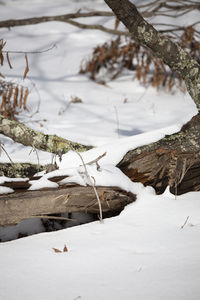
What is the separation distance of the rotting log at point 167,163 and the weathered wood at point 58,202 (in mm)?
178

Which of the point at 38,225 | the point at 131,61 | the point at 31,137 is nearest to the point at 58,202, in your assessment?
the point at 38,225

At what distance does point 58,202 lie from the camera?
5.08 ft

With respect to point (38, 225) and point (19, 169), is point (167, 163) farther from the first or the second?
point (19, 169)

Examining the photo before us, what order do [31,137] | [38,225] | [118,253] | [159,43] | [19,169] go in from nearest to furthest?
[118,253] < [38,225] < [159,43] < [19,169] < [31,137]

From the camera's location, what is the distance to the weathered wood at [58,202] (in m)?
1.47

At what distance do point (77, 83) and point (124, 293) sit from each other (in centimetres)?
520

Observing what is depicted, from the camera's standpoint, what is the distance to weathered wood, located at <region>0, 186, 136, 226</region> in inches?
58.0

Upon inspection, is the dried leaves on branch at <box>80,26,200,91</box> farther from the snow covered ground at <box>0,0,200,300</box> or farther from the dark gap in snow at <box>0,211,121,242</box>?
the dark gap in snow at <box>0,211,121,242</box>

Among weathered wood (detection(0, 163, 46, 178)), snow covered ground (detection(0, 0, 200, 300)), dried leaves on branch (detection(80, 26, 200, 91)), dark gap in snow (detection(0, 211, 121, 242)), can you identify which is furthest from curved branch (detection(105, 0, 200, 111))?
dried leaves on branch (detection(80, 26, 200, 91))

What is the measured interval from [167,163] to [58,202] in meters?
0.67

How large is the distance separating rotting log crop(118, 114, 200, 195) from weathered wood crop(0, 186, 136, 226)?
0.18 meters

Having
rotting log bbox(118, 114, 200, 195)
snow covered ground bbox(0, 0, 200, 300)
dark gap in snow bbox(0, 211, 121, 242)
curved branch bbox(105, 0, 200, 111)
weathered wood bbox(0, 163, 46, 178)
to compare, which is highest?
curved branch bbox(105, 0, 200, 111)

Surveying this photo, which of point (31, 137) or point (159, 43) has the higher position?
point (159, 43)

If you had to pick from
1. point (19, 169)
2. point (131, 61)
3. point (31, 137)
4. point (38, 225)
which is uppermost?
point (131, 61)
